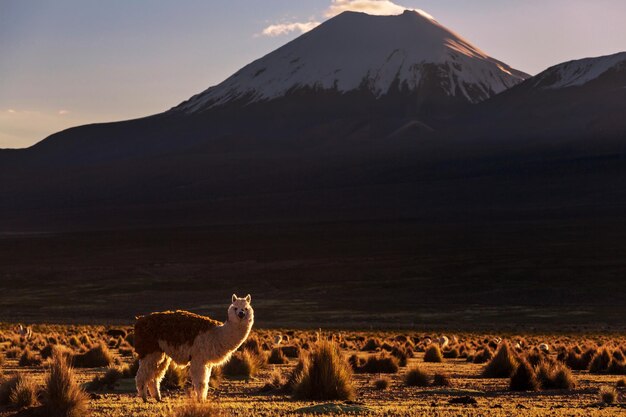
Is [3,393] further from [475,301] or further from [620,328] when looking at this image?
[475,301]

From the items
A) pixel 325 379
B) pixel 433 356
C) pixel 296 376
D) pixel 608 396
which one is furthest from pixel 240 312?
pixel 433 356

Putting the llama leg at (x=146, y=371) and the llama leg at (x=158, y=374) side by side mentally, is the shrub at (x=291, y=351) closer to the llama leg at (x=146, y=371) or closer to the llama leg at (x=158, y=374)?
the llama leg at (x=158, y=374)

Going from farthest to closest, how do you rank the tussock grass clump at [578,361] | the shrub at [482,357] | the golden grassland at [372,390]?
the shrub at [482,357], the tussock grass clump at [578,361], the golden grassland at [372,390]

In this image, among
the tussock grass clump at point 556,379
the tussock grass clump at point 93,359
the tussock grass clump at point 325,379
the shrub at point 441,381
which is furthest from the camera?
the tussock grass clump at point 93,359

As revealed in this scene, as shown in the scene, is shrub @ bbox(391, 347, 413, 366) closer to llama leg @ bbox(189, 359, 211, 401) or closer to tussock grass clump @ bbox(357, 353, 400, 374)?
tussock grass clump @ bbox(357, 353, 400, 374)

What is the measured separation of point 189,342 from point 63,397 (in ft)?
7.03

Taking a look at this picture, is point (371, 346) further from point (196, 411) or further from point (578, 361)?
point (196, 411)

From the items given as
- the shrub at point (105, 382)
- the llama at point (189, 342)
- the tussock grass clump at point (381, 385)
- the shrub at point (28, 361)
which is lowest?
the tussock grass clump at point (381, 385)

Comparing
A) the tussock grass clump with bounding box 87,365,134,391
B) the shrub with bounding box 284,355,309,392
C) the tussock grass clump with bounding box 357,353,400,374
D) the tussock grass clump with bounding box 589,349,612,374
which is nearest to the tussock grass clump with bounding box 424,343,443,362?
the tussock grass clump with bounding box 357,353,400,374

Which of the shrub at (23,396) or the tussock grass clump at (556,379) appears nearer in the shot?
the shrub at (23,396)

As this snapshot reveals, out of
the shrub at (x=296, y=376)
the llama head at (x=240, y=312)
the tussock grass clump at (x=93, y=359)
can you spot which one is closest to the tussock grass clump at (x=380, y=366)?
the shrub at (x=296, y=376)

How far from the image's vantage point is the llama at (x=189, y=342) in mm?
13570

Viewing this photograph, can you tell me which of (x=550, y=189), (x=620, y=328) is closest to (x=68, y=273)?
(x=620, y=328)

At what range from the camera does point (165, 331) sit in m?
13.8
